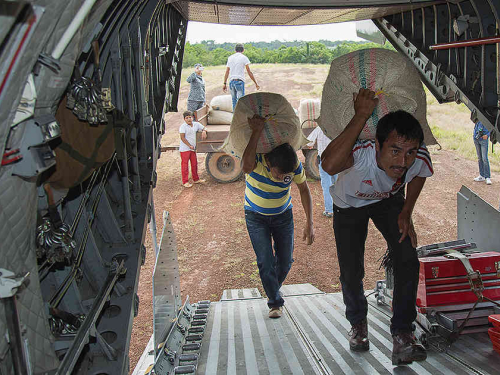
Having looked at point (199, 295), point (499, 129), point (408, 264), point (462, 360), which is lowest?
point (199, 295)

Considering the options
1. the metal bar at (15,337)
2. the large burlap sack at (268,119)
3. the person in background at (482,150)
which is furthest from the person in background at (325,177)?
the metal bar at (15,337)

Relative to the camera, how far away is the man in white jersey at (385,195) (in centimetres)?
310

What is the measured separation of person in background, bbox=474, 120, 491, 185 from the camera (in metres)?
10.3

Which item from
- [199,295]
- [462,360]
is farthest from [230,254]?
[462,360]

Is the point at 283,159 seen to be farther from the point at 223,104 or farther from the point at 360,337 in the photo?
the point at 223,104

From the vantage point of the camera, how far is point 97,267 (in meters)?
2.79

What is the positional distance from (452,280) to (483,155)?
26.6ft

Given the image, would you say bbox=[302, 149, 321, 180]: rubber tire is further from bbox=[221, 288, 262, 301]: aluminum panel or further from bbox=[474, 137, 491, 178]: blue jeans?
bbox=[221, 288, 262, 301]: aluminum panel

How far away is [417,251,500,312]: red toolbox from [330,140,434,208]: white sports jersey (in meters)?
1.23

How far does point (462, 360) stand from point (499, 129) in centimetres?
221

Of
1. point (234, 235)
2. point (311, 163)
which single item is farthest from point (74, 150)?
point (311, 163)

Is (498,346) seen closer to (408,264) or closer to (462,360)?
(462,360)

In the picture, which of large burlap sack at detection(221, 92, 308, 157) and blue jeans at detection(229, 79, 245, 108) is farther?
blue jeans at detection(229, 79, 245, 108)

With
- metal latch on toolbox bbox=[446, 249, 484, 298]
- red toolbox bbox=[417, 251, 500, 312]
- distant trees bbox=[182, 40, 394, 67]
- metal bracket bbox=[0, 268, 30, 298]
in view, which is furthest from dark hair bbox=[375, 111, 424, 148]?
distant trees bbox=[182, 40, 394, 67]
